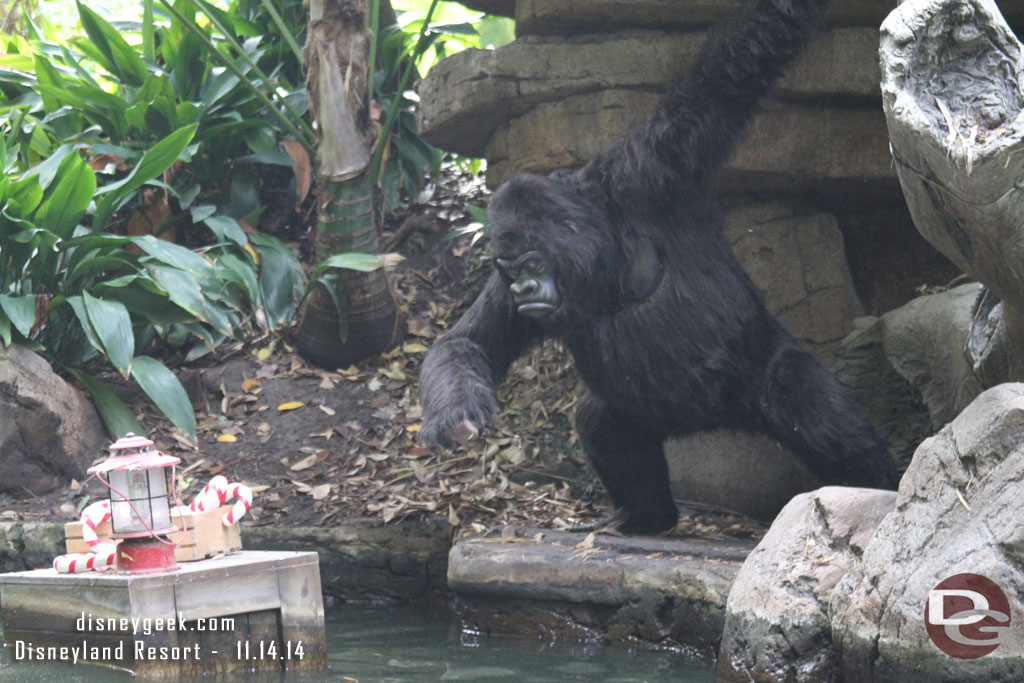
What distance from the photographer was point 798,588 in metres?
3.56

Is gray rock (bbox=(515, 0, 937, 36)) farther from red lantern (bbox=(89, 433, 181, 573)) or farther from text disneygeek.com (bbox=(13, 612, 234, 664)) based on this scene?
text disneygeek.com (bbox=(13, 612, 234, 664))

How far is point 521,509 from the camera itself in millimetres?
5711

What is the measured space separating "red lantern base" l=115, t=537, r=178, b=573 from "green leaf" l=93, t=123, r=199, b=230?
3.30 m

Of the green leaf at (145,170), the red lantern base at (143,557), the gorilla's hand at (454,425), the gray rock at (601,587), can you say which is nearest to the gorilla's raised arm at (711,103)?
the gorilla's hand at (454,425)

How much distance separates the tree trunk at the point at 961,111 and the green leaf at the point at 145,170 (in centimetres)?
484

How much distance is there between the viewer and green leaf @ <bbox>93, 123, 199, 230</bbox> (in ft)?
22.0

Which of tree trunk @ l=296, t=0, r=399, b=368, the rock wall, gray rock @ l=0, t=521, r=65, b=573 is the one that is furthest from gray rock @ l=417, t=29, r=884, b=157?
gray rock @ l=0, t=521, r=65, b=573

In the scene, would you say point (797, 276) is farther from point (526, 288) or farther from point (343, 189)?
point (343, 189)

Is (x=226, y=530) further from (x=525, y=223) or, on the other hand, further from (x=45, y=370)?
(x=45, y=370)

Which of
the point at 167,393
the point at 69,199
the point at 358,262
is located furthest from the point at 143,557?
the point at 69,199

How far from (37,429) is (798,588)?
4342mm

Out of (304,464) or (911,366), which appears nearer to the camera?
(911,366)

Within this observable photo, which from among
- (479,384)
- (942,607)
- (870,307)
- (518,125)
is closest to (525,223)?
(479,384)

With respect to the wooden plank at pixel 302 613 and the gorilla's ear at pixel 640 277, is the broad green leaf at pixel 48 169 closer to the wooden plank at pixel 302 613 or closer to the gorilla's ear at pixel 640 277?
the wooden plank at pixel 302 613
